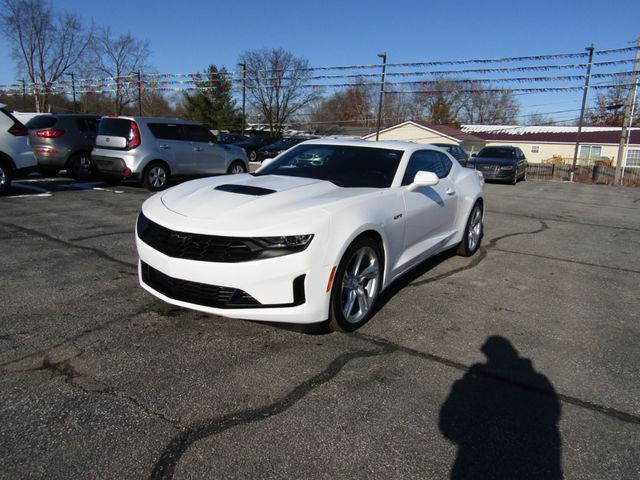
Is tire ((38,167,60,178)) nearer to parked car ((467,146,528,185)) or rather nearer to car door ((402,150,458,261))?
car door ((402,150,458,261))

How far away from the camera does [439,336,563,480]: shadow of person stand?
7.12 ft

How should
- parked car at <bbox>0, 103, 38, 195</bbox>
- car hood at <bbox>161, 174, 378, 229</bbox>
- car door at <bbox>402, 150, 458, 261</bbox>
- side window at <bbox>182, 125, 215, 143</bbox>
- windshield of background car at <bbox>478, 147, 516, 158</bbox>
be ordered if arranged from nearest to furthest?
car hood at <bbox>161, 174, 378, 229</bbox> → car door at <bbox>402, 150, 458, 261</bbox> → parked car at <bbox>0, 103, 38, 195</bbox> → side window at <bbox>182, 125, 215, 143</bbox> → windshield of background car at <bbox>478, 147, 516, 158</bbox>

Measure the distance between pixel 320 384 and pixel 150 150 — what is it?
8765 mm

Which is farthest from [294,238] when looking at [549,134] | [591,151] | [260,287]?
[549,134]

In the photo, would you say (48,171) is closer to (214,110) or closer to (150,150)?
(150,150)

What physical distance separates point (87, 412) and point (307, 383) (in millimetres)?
1198

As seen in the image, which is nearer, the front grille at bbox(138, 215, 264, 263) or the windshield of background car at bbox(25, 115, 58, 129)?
the front grille at bbox(138, 215, 264, 263)

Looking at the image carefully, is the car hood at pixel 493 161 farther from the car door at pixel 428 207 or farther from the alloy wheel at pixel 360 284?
the alloy wheel at pixel 360 284

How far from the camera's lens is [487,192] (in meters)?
15.2

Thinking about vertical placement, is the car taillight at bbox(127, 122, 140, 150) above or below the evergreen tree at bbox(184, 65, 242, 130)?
below

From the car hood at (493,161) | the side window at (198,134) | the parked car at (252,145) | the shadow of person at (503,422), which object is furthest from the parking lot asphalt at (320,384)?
the parked car at (252,145)

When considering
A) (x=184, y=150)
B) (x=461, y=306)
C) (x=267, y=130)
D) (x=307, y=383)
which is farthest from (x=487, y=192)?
(x=267, y=130)

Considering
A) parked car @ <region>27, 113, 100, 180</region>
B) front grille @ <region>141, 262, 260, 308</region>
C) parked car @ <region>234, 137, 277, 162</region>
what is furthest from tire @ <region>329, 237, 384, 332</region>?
parked car @ <region>234, 137, 277, 162</region>

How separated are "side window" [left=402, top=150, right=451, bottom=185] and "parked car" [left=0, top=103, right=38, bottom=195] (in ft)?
25.4
